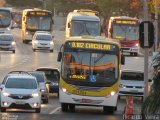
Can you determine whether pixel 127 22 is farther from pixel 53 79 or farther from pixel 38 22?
pixel 53 79

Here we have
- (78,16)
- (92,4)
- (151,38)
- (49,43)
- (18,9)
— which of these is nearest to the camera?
(151,38)

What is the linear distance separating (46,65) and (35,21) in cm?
2174

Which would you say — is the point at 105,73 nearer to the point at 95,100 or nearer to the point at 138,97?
the point at 95,100

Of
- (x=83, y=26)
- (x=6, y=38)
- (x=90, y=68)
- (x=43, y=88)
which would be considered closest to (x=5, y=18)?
(x=6, y=38)

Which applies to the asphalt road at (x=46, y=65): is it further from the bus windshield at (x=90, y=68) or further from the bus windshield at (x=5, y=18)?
the bus windshield at (x=5, y=18)

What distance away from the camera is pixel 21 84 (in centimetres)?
2995

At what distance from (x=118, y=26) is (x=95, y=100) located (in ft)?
132

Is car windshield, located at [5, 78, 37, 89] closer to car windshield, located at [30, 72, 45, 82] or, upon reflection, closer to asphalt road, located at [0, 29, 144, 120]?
asphalt road, located at [0, 29, 144, 120]

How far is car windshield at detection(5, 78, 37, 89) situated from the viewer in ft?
97.6

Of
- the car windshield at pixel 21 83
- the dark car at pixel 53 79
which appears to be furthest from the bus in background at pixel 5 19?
the car windshield at pixel 21 83

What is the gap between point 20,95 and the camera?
94.8 feet

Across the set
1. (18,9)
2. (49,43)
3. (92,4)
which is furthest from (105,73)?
(18,9)

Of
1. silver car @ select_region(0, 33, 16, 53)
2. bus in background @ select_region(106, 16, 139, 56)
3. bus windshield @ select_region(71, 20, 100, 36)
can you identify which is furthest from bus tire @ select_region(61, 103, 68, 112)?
silver car @ select_region(0, 33, 16, 53)

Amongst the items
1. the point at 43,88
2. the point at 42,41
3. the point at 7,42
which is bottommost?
the point at 42,41
